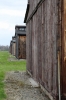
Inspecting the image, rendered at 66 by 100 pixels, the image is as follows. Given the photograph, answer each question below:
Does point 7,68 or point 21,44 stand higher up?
point 21,44

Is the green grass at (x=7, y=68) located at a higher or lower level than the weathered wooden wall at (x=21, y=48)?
lower

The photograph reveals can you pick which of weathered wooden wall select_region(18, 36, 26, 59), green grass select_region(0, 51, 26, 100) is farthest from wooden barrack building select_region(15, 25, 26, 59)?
green grass select_region(0, 51, 26, 100)

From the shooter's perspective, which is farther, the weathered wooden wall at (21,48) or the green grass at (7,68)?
the weathered wooden wall at (21,48)

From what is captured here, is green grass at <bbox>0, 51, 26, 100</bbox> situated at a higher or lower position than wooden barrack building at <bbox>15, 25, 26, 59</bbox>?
lower

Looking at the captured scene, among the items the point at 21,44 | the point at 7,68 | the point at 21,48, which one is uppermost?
the point at 21,44

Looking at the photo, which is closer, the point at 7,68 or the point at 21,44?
the point at 7,68

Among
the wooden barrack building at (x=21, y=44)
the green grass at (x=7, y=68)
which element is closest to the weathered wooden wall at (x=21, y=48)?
the wooden barrack building at (x=21, y=44)

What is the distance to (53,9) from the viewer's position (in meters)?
9.70

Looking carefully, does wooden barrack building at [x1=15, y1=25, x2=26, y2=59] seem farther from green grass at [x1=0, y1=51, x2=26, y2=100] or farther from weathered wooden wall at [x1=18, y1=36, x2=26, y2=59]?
green grass at [x1=0, y1=51, x2=26, y2=100]

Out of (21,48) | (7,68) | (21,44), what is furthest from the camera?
(21,44)

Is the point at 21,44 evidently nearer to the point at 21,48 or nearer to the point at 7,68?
the point at 21,48

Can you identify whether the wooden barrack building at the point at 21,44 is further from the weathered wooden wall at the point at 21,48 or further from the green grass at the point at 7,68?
the green grass at the point at 7,68

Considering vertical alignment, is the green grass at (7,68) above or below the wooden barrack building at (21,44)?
below

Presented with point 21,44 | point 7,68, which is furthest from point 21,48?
point 7,68
